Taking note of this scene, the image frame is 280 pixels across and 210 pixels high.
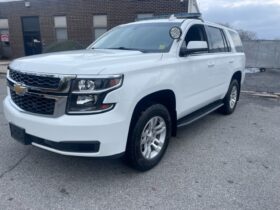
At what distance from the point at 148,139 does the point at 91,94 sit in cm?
114

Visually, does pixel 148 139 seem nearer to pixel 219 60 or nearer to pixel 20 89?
pixel 20 89

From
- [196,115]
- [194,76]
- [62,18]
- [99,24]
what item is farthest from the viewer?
[62,18]

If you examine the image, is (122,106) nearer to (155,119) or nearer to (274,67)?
(155,119)

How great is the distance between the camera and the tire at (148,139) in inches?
124

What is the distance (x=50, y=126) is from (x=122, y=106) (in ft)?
2.48

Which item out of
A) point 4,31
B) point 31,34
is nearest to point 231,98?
point 31,34

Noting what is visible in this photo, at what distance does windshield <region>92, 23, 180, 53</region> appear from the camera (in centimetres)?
394

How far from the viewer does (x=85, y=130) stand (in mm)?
2693

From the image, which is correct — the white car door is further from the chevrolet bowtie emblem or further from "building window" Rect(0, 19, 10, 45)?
"building window" Rect(0, 19, 10, 45)

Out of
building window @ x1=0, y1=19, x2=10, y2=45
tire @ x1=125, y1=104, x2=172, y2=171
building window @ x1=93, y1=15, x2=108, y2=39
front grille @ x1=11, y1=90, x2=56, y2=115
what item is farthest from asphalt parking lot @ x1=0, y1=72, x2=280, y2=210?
building window @ x1=0, y1=19, x2=10, y2=45

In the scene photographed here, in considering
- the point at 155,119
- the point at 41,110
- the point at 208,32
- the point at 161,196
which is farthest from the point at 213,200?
the point at 208,32

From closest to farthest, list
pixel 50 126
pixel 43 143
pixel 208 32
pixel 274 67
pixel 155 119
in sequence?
→ pixel 50 126 → pixel 43 143 → pixel 155 119 → pixel 208 32 → pixel 274 67

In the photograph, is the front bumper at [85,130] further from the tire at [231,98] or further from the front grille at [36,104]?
the tire at [231,98]

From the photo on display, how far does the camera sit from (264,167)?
3.69 metres
